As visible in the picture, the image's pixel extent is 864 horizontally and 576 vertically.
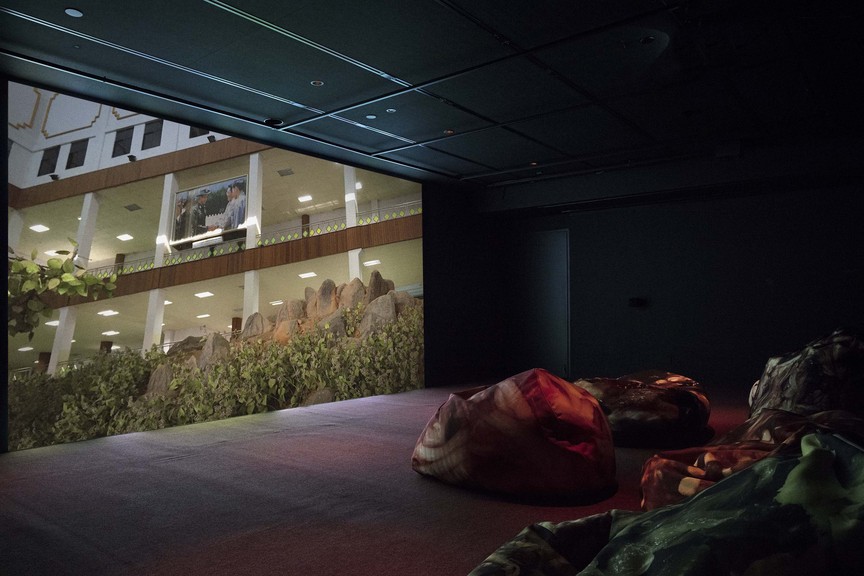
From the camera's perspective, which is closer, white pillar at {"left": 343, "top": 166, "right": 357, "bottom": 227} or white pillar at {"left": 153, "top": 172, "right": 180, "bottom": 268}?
white pillar at {"left": 153, "top": 172, "right": 180, "bottom": 268}

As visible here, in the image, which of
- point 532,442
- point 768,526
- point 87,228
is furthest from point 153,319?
point 768,526

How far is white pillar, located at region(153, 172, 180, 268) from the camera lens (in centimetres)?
611

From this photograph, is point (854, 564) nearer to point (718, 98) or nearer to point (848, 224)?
point (718, 98)

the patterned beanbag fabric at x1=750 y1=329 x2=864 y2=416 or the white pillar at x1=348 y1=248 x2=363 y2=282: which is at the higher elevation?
the white pillar at x1=348 y1=248 x2=363 y2=282

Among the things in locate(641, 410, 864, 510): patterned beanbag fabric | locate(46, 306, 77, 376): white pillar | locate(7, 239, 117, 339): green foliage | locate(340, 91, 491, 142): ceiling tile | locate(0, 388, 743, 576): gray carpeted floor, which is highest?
locate(340, 91, 491, 142): ceiling tile

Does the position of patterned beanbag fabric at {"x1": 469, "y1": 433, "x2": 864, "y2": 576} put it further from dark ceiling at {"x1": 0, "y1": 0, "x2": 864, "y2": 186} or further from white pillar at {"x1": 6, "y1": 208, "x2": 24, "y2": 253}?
white pillar at {"x1": 6, "y1": 208, "x2": 24, "y2": 253}

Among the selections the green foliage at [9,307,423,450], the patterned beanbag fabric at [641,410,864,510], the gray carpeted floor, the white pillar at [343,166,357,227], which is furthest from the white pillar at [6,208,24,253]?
the patterned beanbag fabric at [641,410,864,510]

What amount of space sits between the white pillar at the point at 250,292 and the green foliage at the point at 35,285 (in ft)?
5.73

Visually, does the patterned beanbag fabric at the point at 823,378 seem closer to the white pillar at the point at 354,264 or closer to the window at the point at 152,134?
the white pillar at the point at 354,264

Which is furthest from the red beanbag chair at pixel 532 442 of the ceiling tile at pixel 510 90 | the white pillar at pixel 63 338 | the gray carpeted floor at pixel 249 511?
the white pillar at pixel 63 338

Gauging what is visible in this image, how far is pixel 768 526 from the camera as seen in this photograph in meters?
0.66

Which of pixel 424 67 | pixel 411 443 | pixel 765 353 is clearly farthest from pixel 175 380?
pixel 765 353

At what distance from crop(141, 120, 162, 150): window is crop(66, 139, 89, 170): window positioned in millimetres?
577

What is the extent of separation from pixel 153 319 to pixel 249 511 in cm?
370
